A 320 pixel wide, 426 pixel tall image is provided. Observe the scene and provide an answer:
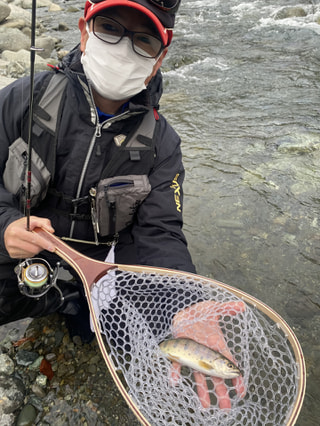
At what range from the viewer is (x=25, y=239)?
2.35 meters

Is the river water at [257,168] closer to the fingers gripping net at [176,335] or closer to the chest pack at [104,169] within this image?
the fingers gripping net at [176,335]

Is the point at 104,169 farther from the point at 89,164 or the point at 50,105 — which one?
the point at 50,105

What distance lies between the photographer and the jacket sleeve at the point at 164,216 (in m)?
2.90

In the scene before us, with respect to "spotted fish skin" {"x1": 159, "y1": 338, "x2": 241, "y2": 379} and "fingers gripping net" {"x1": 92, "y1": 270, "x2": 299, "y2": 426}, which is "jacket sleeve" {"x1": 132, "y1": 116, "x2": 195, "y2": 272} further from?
"spotted fish skin" {"x1": 159, "y1": 338, "x2": 241, "y2": 379}

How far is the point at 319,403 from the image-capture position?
2.94 metres

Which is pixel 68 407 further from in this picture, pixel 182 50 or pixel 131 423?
pixel 182 50

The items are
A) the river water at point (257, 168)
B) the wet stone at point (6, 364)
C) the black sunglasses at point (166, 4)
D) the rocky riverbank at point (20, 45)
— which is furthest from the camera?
the rocky riverbank at point (20, 45)

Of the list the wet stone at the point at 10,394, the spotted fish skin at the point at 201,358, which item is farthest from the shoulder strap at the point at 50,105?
the wet stone at the point at 10,394

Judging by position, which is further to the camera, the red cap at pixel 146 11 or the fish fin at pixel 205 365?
the red cap at pixel 146 11

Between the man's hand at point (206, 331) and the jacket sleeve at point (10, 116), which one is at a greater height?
the jacket sleeve at point (10, 116)

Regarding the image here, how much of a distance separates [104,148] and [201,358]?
5.72 ft

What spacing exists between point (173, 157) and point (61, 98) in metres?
1.06

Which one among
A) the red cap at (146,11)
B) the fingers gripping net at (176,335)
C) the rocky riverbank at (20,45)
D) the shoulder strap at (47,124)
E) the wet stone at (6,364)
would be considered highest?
the red cap at (146,11)

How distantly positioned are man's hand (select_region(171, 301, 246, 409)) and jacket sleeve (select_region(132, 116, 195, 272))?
43cm
